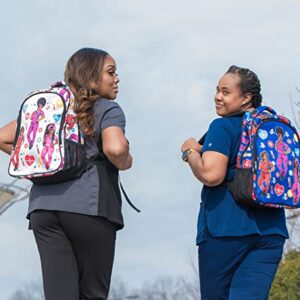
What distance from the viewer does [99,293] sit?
5570 mm

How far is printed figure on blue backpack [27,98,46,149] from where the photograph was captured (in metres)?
5.56

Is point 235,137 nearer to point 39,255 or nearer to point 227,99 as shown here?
point 227,99

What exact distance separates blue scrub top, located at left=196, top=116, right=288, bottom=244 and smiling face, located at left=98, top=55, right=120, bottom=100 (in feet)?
2.02

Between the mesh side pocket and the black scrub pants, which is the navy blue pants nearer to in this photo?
the mesh side pocket

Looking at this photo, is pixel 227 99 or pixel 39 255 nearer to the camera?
pixel 39 255

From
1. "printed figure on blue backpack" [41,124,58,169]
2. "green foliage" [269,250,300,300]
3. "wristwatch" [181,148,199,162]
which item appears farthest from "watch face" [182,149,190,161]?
"green foliage" [269,250,300,300]

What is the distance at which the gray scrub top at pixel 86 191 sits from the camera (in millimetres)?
5441

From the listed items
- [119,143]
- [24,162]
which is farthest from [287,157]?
[24,162]

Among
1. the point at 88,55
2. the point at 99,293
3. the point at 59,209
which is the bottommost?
the point at 99,293

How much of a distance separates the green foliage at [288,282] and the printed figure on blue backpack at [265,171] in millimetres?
6238

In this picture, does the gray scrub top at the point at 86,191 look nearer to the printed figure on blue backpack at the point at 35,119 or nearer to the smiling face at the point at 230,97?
the printed figure on blue backpack at the point at 35,119

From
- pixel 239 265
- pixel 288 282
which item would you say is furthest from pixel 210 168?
pixel 288 282

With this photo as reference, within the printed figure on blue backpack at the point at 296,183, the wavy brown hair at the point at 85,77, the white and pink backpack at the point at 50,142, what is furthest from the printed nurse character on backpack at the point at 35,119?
the printed figure on blue backpack at the point at 296,183

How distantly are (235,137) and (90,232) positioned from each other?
1.01m
